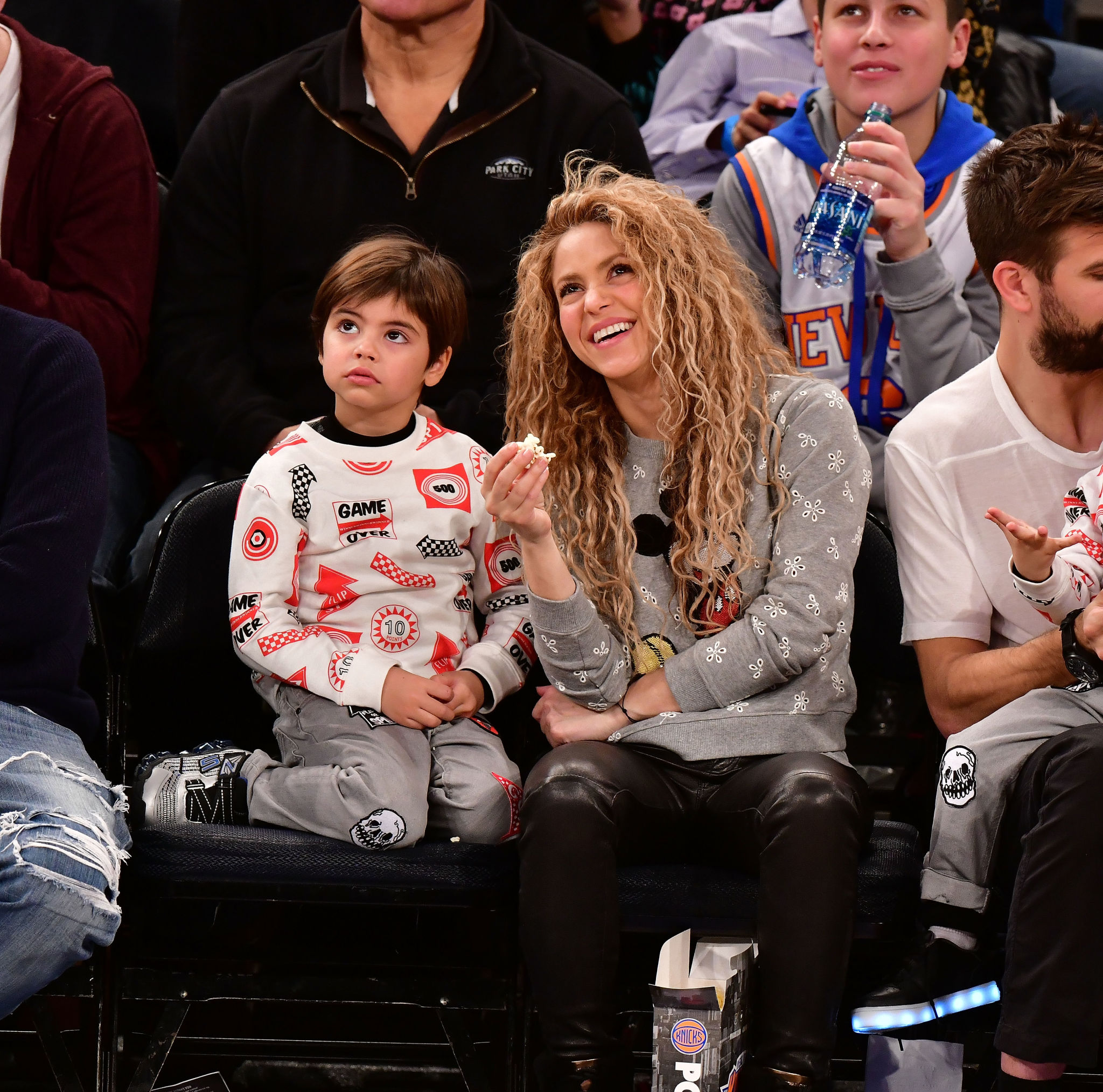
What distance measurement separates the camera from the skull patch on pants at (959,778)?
2223mm

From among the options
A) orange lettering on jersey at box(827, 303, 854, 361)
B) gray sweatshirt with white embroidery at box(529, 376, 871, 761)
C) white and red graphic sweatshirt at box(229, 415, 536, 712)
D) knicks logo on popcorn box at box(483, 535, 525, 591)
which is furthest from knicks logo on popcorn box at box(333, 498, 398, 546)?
orange lettering on jersey at box(827, 303, 854, 361)

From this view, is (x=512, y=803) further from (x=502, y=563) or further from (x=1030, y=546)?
(x=1030, y=546)

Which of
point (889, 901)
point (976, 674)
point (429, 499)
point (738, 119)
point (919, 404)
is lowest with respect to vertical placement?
point (889, 901)

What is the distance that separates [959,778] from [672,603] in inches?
20.3

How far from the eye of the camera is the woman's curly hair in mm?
2416

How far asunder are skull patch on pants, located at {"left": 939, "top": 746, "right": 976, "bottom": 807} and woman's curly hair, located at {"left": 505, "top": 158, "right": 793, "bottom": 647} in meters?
0.42

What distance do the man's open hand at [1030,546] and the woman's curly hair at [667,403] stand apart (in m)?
0.40

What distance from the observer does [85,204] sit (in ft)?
9.87

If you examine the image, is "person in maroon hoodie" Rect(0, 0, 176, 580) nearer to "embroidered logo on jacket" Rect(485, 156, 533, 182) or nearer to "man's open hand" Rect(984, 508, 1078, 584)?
"embroidered logo on jacket" Rect(485, 156, 533, 182)

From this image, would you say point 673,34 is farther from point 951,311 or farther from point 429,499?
point 429,499

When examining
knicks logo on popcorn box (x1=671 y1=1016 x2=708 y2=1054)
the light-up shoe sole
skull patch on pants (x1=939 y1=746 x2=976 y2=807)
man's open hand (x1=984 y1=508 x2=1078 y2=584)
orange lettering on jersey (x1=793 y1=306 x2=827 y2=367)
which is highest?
orange lettering on jersey (x1=793 y1=306 x2=827 y2=367)

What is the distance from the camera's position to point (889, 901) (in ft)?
7.25

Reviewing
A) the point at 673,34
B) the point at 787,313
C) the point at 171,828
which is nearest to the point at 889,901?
the point at 171,828

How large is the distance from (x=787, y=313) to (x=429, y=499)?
95 cm
